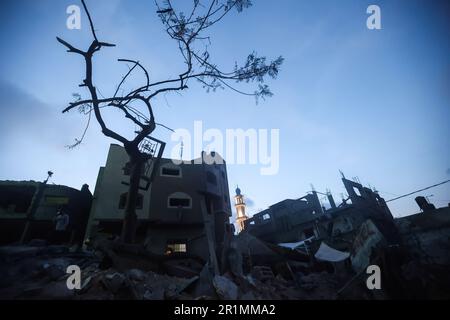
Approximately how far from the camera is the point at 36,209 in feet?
60.5

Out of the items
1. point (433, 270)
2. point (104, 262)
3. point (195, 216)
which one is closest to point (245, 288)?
point (104, 262)

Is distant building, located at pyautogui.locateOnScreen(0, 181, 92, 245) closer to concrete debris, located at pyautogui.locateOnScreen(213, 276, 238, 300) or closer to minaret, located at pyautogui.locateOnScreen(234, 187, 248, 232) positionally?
concrete debris, located at pyautogui.locateOnScreen(213, 276, 238, 300)

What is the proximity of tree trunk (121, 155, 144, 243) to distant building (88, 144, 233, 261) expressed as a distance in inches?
289

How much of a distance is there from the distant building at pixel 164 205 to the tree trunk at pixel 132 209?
7329mm

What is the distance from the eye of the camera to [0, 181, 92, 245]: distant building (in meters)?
18.2

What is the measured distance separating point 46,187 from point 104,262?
18696 millimetres

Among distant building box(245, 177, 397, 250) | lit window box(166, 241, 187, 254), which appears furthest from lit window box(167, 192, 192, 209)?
distant building box(245, 177, 397, 250)

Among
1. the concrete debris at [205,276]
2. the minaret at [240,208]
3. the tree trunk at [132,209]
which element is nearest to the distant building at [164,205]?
the tree trunk at [132,209]

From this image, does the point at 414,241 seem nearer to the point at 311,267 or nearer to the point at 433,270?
the point at 311,267

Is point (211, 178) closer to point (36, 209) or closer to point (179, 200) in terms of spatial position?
point (179, 200)

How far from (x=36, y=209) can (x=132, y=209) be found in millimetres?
16503

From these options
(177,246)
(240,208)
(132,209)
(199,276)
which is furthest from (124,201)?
(240,208)

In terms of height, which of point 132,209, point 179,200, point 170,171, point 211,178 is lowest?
point 132,209

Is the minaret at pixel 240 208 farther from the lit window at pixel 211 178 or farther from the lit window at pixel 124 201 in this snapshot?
the lit window at pixel 124 201
